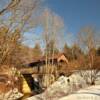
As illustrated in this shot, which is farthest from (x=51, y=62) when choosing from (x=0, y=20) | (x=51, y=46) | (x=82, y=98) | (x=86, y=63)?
(x=0, y=20)

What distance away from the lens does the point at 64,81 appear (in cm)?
2245

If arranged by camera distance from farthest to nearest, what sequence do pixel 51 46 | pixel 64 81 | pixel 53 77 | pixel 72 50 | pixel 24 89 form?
pixel 72 50, pixel 51 46, pixel 53 77, pixel 24 89, pixel 64 81

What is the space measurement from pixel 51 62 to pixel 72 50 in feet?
29.6

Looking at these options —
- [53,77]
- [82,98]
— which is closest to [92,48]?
[53,77]

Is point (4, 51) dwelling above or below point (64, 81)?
above

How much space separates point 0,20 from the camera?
8.91 meters

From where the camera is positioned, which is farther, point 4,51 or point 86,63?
point 86,63

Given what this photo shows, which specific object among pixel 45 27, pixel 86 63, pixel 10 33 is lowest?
pixel 86 63

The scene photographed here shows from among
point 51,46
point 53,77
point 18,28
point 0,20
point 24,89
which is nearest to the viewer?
point 18,28

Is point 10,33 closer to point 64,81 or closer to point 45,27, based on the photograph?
point 64,81

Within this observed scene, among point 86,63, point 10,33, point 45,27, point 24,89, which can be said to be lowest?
point 24,89

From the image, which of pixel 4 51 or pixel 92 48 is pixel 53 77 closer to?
pixel 92 48

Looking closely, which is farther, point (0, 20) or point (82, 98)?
point (82, 98)

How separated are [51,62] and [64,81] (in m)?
14.8
